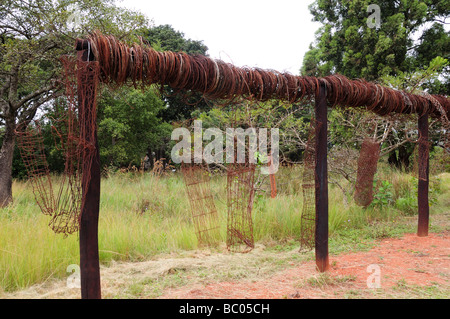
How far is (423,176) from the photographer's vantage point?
529 cm

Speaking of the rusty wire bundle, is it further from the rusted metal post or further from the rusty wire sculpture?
the rusted metal post

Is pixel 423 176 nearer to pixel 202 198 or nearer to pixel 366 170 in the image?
pixel 366 170

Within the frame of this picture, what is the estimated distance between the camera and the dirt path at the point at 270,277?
115 inches

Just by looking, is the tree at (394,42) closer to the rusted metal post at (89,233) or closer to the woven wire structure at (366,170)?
the woven wire structure at (366,170)

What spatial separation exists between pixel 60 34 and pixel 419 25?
1167 cm

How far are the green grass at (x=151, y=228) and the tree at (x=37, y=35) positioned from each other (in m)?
2.07

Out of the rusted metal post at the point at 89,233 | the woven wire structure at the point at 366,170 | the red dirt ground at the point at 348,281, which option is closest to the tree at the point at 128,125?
the woven wire structure at the point at 366,170

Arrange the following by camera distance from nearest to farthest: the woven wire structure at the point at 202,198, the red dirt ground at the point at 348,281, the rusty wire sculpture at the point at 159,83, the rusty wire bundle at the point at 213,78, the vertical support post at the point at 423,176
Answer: the rusty wire sculpture at the point at 159,83, the rusty wire bundle at the point at 213,78, the red dirt ground at the point at 348,281, the woven wire structure at the point at 202,198, the vertical support post at the point at 423,176

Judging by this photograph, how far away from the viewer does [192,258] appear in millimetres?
3924

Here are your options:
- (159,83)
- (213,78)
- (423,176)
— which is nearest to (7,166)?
(159,83)

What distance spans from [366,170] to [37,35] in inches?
321

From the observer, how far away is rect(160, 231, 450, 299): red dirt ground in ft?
9.56

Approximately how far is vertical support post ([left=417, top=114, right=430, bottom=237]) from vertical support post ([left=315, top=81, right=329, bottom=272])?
2703 mm

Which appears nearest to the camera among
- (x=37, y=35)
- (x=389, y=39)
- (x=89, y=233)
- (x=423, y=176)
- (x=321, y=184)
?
(x=89, y=233)
